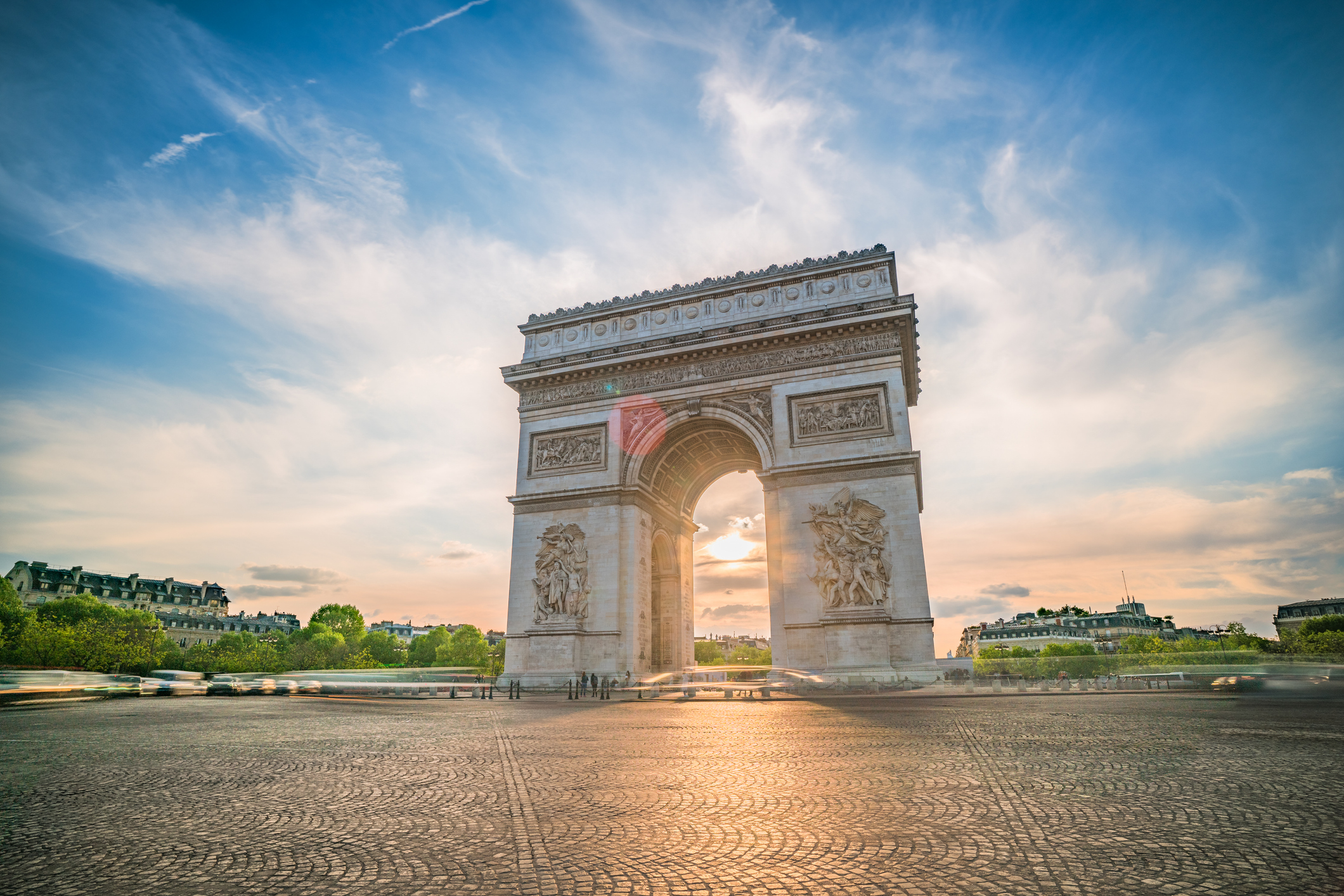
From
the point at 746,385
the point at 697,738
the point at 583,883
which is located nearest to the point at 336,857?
the point at 583,883

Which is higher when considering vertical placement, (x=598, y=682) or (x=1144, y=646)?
(x=598, y=682)

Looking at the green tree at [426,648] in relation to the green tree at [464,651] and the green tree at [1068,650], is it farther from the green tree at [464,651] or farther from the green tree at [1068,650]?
the green tree at [1068,650]

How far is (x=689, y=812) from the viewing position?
12.5 feet

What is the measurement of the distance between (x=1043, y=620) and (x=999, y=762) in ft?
388

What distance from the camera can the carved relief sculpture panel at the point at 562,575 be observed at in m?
22.6

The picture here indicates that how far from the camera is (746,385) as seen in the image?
76.4 feet

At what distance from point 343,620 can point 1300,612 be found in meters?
101

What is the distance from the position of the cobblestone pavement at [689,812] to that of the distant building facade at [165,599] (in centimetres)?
7034

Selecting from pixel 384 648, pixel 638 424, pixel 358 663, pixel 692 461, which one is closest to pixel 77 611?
pixel 358 663

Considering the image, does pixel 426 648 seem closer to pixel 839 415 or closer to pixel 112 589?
pixel 112 589

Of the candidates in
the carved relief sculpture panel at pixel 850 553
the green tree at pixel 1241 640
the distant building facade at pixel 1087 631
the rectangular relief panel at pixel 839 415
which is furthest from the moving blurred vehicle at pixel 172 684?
the distant building facade at pixel 1087 631

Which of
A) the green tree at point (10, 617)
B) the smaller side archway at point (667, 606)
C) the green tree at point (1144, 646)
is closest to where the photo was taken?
the smaller side archway at point (667, 606)

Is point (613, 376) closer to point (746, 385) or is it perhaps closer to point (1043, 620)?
point (746, 385)

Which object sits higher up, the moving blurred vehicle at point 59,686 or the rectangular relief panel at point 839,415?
the rectangular relief panel at point 839,415
